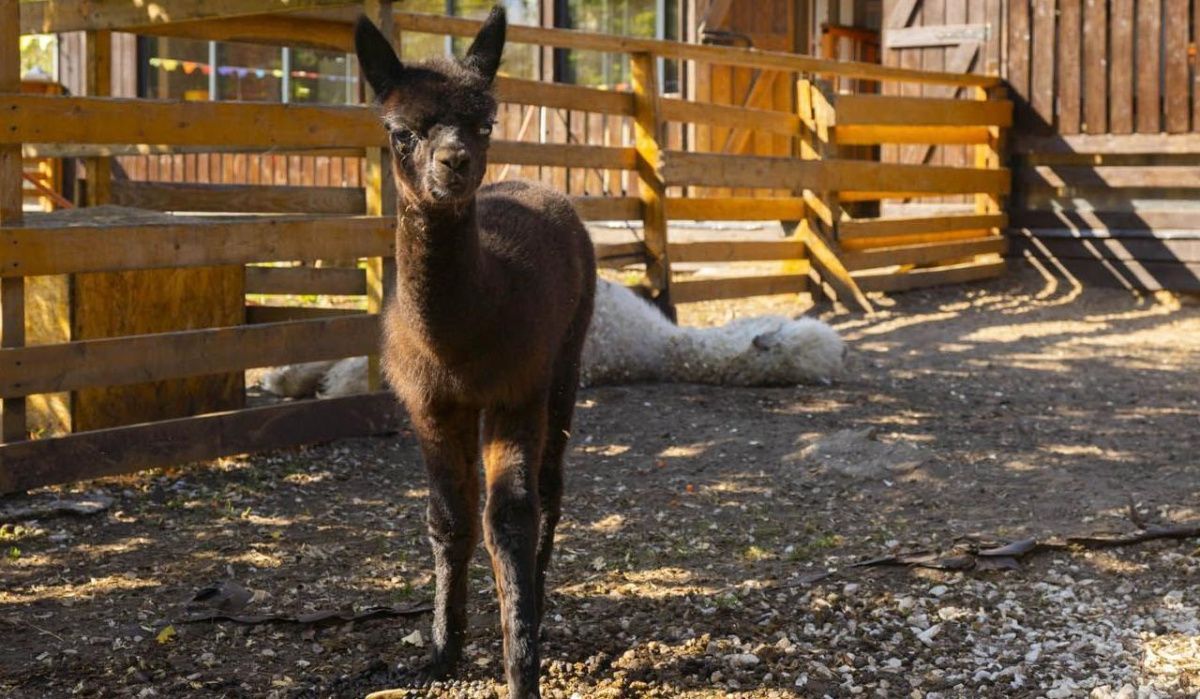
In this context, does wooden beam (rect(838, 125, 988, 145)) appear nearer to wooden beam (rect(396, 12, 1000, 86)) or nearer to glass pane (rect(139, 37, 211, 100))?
wooden beam (rect(396, 12, 1000, 86))

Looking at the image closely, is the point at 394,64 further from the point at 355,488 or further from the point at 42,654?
the point at 355,488

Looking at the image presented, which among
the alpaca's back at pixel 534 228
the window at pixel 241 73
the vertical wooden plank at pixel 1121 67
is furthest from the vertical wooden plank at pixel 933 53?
the alpaca's back at pixel 534 228

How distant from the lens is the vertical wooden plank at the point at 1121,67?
46.2ft

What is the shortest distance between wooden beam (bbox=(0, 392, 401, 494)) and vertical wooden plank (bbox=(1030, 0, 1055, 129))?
9.25m

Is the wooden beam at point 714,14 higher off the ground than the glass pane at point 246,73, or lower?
higher

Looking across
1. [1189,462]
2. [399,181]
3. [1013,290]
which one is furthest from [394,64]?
[1013,290]

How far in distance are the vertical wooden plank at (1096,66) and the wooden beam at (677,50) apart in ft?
3.16

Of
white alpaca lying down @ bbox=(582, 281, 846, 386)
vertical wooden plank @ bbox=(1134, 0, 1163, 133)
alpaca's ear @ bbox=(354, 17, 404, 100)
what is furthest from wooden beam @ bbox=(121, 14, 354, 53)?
vertical wooden plank @ bbox=(1134, 0, 1163, 133)

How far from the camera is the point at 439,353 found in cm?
417

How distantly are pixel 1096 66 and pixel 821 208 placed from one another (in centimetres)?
351

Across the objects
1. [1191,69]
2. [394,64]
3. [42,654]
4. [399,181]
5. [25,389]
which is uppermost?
[1191,69]

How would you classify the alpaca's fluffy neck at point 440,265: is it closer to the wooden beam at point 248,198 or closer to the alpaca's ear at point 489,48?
the alpaca's ear at point 489,48

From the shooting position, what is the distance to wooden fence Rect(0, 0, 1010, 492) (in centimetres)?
636

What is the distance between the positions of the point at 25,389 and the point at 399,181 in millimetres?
2953
